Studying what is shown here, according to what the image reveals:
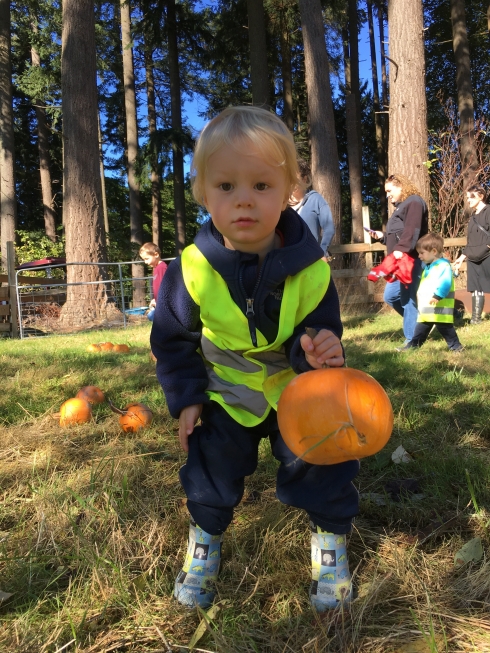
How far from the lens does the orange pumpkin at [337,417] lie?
1362 mm

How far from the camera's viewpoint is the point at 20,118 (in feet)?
92.7

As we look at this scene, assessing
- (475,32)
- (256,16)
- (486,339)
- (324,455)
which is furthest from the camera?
(475,32)

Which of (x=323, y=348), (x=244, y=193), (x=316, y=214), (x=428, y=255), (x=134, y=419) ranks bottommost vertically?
(x=134, y=419)

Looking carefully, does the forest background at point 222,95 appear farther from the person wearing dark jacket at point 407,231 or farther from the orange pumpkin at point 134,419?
the orange pumpkin at point 134,419

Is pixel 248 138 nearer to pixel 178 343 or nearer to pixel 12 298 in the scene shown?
pixel 178 343

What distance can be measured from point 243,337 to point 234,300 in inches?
4.9

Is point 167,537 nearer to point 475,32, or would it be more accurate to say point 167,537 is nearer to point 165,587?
point 165,587

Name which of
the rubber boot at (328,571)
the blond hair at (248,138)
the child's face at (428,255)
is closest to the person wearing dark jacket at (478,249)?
the child's face at (428,255)

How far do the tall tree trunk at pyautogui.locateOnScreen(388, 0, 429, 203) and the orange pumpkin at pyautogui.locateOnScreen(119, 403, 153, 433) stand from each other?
25.9ft

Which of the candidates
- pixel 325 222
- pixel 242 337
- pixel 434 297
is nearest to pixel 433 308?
pixel 434 297

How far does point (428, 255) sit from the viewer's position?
18.2 feet

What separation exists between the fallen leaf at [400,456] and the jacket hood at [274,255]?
1.14m

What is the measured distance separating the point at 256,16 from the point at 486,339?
13.0 m

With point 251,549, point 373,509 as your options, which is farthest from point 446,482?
point 251,549
